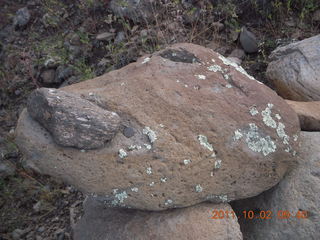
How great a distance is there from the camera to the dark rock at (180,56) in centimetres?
289

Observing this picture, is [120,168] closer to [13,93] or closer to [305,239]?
[305,239]

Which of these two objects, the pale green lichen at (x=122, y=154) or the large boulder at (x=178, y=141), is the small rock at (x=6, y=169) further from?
the pale green lichen at (x=122, y=154)

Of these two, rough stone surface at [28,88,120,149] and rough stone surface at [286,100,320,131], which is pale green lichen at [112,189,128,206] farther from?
rough stone surface at [286,100,320,131]

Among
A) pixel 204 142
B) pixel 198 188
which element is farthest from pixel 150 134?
pixel 198 188

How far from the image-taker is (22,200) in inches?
161

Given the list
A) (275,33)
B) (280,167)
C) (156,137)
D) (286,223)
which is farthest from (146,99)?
(275,33)

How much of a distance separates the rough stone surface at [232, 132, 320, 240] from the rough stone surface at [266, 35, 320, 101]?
0.78m

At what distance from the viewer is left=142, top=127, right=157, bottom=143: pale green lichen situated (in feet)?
7.90

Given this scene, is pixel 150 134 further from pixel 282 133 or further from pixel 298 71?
pixel 298 71

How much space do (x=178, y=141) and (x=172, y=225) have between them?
706mm

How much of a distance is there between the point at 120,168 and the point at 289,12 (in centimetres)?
385
